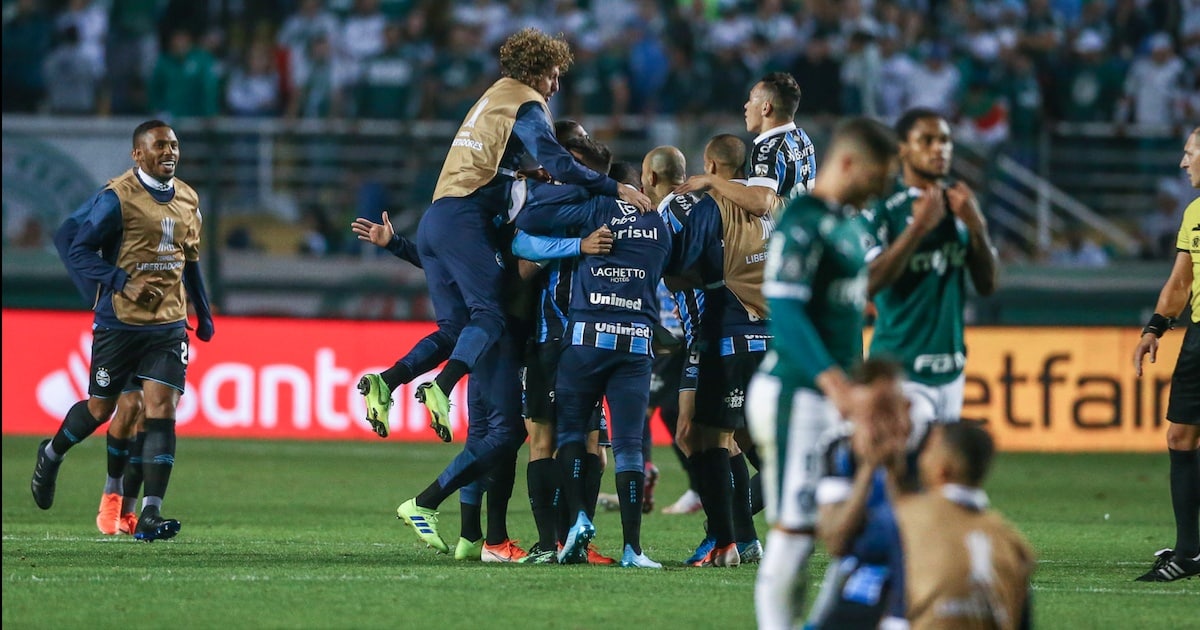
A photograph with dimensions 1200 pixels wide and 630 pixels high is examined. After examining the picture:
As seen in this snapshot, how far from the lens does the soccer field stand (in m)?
7.22

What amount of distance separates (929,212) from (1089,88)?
16410 millimetres

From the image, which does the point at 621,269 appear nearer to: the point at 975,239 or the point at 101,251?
the point at 975,239

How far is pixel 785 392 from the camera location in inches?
233

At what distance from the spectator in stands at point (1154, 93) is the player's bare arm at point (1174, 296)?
500 inches

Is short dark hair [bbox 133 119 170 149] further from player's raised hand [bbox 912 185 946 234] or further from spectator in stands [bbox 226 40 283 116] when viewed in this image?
spectator in stands [bbox 226 40 283 116]

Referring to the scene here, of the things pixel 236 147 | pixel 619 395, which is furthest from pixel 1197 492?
pixel 236 147

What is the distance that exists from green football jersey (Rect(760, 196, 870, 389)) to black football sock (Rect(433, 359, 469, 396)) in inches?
127

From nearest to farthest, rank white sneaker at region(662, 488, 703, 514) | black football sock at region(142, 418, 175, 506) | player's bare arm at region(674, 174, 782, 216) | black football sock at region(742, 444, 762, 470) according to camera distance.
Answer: player's bare arm at region(674, 174, 782, 216) → black football sock at region(142, 418, 175, 506) → black football sock at region(742, 444, 762, 470) → white sneaker at region(662, 488, 703, 514)

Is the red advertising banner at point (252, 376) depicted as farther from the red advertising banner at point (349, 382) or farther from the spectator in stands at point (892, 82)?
the spectator in stands at point (892, 82)

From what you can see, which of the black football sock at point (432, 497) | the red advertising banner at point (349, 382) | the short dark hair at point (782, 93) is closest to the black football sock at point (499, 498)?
the black football sock at point (432, 497)

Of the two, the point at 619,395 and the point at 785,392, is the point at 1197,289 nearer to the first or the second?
the point at 619,395

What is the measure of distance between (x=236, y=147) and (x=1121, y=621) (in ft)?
48.1

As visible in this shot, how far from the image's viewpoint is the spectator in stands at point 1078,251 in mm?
20484

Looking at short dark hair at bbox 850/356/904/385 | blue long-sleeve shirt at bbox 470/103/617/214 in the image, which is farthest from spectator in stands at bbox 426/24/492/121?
short dark hair at bbox 850/356/904/385
